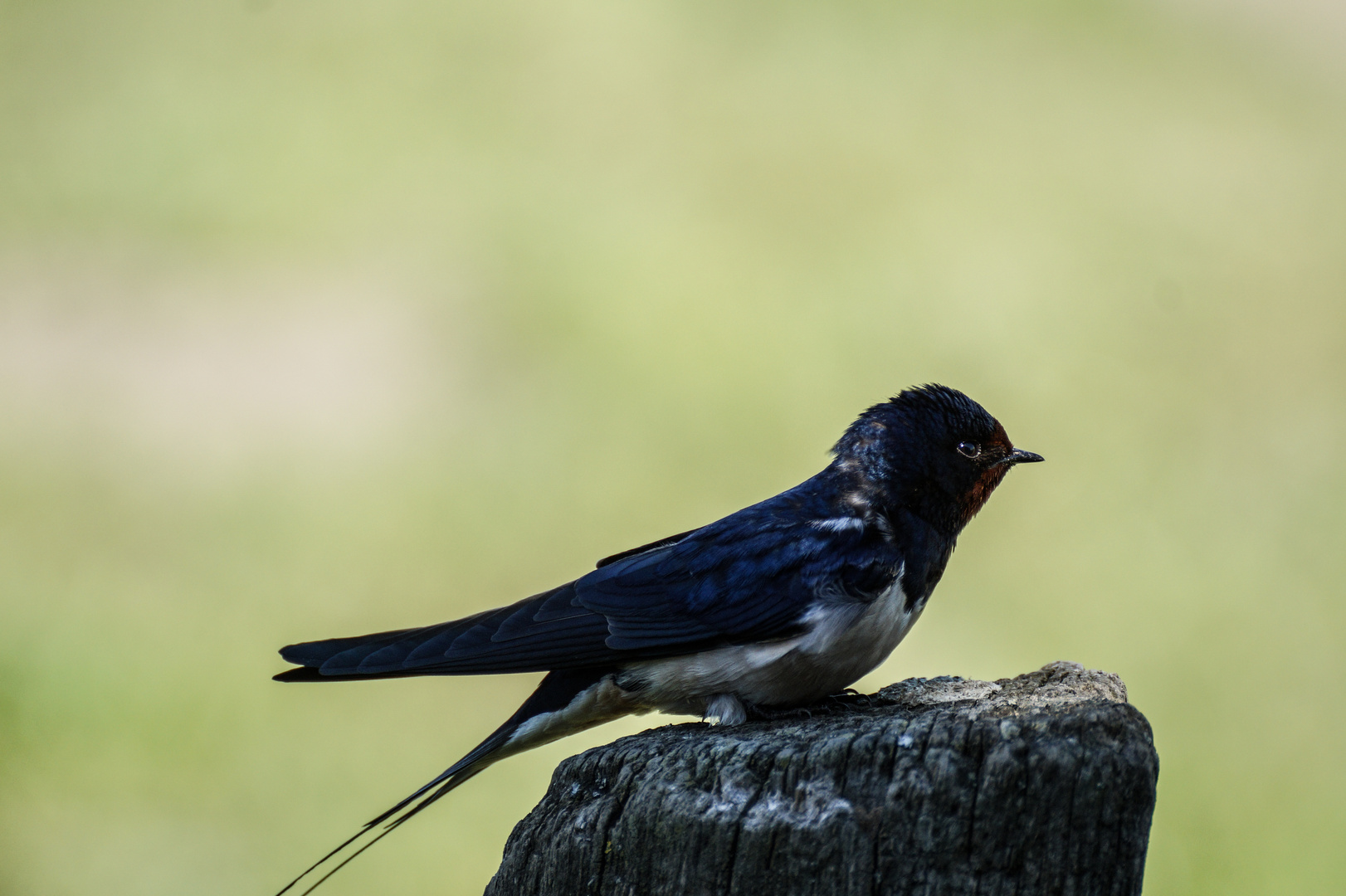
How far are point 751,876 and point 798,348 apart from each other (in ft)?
29.7

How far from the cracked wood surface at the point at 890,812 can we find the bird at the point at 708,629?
3.07ft

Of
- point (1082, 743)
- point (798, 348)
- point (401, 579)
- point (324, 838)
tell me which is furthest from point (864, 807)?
point (798, 348)

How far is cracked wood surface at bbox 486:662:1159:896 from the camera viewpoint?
233cm

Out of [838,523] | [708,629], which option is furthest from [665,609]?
[838,523]

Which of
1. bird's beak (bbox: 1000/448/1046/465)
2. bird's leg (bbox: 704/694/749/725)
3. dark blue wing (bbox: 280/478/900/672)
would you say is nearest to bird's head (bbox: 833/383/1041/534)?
bird's beak (bbox: 1000/448/1046/465)

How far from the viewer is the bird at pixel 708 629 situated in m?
3.67

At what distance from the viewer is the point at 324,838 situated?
7.49 metres

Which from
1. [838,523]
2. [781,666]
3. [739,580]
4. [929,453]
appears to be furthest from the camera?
[929,453]

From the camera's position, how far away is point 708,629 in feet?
12.1

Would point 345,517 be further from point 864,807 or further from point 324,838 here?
point 864,807

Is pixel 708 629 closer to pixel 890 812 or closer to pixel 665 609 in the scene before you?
pixel 665 609

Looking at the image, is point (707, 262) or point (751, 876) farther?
point (707, 262)

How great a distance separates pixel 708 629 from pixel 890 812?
1340mm

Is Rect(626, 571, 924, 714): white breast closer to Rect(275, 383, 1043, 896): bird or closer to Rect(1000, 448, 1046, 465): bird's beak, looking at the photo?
Rect(275, 383, 1043, 896): bird
